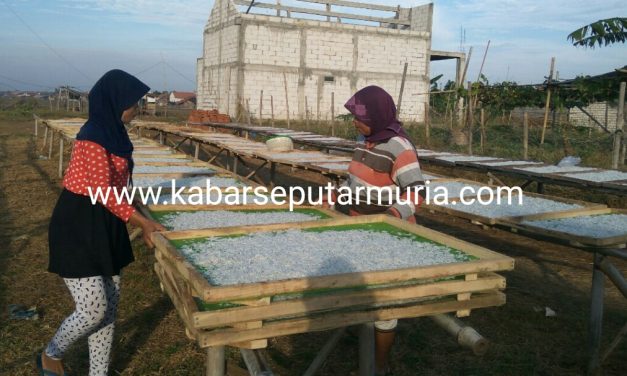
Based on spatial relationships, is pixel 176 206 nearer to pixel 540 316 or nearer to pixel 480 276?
pixel 480 276

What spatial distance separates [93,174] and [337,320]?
149cm

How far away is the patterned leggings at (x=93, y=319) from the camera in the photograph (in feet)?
9.09

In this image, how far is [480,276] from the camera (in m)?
2.20

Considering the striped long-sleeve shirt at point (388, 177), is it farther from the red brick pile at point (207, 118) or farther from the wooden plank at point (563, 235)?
the red brick pile at point (207, 118)

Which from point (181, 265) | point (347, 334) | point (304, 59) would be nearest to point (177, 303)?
point (181, 265)

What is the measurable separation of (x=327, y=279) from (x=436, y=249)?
804mm

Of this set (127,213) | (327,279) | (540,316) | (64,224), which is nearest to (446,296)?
(327,279)

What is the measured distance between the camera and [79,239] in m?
2.72

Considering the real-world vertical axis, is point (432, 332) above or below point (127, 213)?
→ below

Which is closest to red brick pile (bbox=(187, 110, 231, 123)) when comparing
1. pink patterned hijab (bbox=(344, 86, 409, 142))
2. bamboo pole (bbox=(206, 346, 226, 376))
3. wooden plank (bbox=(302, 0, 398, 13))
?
wooden plank (bbox=(302, 0, 398, 13))

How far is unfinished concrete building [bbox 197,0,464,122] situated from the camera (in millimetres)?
21609

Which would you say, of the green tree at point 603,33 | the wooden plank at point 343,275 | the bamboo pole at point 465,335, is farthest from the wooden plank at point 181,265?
the green tree at point 603,33

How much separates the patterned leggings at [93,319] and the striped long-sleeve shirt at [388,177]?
1.57 meters

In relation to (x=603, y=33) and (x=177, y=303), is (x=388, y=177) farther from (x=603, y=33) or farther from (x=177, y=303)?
(x=603, y=33)
